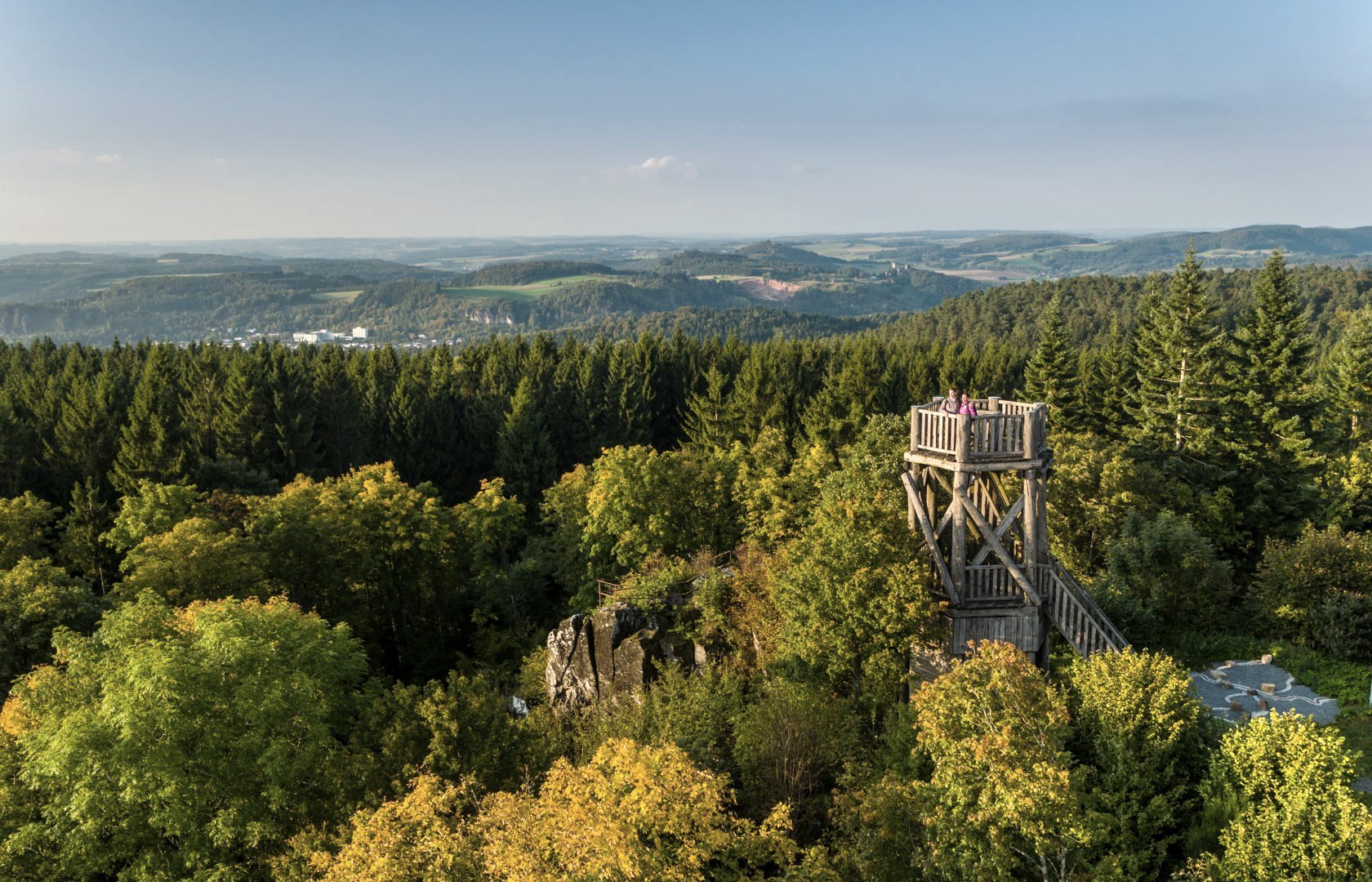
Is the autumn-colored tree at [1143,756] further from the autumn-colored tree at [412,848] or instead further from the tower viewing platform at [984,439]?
the autumn-colored tree at [412,848]

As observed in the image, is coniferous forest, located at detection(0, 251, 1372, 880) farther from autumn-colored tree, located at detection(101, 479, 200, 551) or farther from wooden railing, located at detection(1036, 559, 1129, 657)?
wooden railing, located at detection(1036, 559, 1129, 657)

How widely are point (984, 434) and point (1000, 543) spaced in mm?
2782

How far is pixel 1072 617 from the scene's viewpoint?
806 inches

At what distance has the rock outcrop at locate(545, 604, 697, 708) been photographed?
27016mm

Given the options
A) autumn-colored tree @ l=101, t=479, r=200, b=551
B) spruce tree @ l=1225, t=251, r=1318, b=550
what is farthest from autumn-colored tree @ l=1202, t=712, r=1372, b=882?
autumn-colored tree @ l=101, t=479, r=200, b=551

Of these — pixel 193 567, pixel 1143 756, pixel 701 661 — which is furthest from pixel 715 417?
→ pixel 1143 756

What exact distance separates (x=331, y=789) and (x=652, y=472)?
2292 cm

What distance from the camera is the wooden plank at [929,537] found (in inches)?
810

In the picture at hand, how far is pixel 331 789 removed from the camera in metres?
20.6

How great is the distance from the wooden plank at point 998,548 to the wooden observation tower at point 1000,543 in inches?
1.0

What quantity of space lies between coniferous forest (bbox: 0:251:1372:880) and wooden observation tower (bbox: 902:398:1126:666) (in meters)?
0.98

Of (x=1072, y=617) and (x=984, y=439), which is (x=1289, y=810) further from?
(x=984, y=439)

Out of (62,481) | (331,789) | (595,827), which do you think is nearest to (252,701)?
(331,789)

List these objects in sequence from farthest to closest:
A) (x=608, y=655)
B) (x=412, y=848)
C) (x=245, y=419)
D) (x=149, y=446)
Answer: (x=245, y=419) < (x=149, y=446) < (x=608, y=655) < (x=412, y=848)
